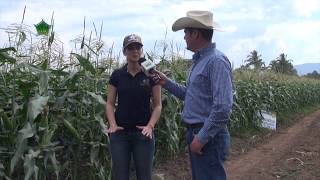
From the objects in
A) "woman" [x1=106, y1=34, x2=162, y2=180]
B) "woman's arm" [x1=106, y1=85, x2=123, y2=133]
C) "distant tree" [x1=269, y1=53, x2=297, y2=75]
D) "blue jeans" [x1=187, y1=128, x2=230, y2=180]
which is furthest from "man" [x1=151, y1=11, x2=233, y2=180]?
"distant tree" [x1=269, y1=53, x2=297, y2=75]

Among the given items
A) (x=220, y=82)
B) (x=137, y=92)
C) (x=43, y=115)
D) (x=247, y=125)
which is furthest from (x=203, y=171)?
(x=247, y=125)

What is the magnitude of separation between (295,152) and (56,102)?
232 inches

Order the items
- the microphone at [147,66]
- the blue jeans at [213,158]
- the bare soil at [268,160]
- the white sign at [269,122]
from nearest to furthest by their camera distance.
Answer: the blue jeans at [213,158]
the microphone at [147,66]
the bare soil at [268,160]
the white sign at [269,122]

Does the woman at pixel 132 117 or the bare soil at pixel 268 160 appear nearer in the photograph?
the woman at pixel 132 117

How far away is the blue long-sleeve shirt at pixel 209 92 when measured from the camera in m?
3.29

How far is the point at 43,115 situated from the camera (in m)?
4.38

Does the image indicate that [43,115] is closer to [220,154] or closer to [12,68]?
[12,68]

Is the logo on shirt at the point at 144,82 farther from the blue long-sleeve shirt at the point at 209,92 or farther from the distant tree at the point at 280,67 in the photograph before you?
the distant tree at the point at 280,67

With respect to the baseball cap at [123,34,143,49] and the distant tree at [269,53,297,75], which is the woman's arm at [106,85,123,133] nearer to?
the baseball cap at [123,34,143,49]

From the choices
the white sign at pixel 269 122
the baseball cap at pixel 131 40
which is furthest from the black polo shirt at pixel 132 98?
the white sign at pixel 269 122

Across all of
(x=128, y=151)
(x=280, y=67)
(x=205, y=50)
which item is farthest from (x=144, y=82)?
(x=280, y=67)

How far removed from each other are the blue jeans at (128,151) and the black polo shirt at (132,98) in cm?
10

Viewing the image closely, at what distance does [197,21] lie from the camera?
342cm

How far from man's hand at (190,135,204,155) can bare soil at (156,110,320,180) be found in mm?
3400
